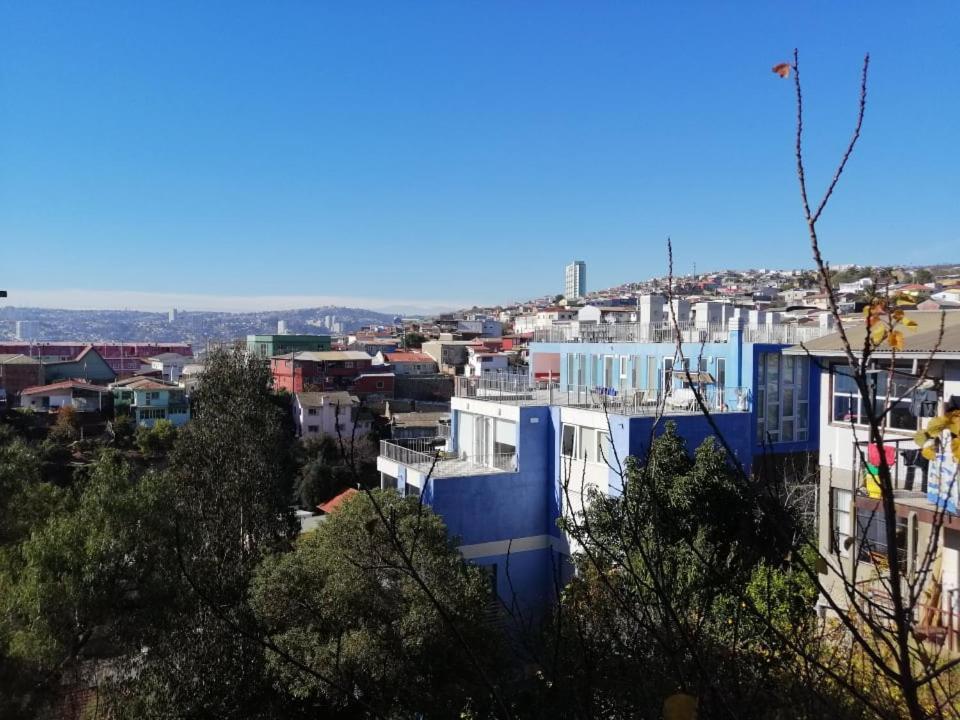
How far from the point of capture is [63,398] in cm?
5216

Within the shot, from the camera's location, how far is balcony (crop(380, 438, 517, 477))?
1573cm

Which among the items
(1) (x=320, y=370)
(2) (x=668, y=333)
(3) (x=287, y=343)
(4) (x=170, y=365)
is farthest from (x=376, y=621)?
(4) (x=170, y=365)

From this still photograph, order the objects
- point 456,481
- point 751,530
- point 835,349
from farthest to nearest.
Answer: point 456,481 → point 751,530 → point 835,349

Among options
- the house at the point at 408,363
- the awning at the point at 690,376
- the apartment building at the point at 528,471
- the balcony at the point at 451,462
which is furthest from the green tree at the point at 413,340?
the awning at the point at 690,376

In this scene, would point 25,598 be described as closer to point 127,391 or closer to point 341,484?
point 341,484

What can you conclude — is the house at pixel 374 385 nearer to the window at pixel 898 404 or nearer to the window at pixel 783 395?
the window at pixel 783 395

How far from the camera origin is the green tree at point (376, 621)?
9.38 m

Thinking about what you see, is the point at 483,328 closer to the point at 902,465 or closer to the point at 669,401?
the point at 669,401

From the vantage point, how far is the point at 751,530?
11484 millimetres

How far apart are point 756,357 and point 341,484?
72.8 feet

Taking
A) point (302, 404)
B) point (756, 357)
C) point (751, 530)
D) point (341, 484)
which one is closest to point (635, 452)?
point (751, 530)

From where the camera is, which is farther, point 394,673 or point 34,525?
point 34,525

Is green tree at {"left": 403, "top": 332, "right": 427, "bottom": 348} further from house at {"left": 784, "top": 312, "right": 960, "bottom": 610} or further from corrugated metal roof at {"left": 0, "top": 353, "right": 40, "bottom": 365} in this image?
house at {"left": 784, "top": 312, "right": 960, "bottom": 610}

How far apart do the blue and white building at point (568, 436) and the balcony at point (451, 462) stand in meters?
0.03
